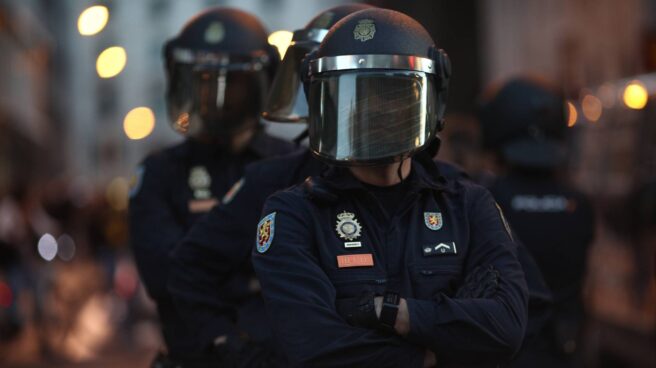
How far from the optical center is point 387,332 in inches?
126

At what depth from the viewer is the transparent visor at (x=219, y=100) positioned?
5023 mm

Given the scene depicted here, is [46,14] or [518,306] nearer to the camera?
[518,306]

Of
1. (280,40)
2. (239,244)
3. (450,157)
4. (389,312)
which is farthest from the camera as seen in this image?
(450,157)

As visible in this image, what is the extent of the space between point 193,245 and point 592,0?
2017cm

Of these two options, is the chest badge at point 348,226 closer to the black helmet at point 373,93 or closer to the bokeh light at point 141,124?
the black helmet at point 373,93

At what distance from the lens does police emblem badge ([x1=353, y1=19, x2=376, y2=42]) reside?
3.43 metres

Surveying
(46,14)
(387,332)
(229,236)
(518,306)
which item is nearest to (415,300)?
(387,332)

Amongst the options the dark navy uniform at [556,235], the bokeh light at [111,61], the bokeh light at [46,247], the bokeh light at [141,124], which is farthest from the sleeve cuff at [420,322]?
the bokeh light at [46,247]

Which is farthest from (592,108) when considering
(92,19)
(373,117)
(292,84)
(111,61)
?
(373,117)

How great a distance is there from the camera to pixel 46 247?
14.3m

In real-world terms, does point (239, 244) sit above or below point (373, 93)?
below

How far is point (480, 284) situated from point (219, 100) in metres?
2.05

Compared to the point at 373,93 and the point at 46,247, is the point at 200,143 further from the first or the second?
the point at 46,247

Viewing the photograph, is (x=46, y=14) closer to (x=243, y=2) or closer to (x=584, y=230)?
(x=243, y=2)
